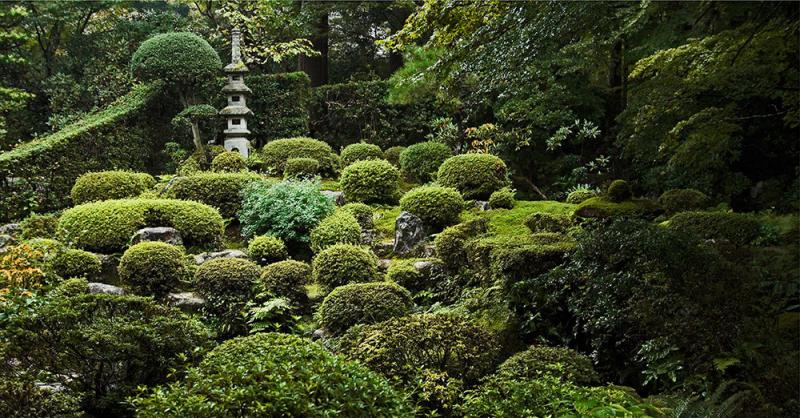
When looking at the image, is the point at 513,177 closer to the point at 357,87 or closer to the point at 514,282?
the point at 357,87

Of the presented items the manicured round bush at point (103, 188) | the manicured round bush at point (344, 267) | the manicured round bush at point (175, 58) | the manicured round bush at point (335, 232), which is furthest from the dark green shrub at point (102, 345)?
the manicured round bush at point (175, 58)

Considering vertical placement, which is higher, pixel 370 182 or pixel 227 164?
pixel 227 164

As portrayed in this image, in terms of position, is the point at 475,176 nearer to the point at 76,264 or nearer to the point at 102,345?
the point at 76,264

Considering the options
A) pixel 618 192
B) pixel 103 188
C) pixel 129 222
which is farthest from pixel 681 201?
pixel 103 188

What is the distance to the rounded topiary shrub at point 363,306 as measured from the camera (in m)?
6.63

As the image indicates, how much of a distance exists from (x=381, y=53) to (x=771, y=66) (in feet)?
46.7

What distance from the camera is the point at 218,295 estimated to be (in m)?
7.89

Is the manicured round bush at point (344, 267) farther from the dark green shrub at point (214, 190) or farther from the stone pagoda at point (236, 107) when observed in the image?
the stone pagoda at point (236, 107)

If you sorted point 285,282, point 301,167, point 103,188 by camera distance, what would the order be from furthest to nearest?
point 301,167
point 103,188
point 285,282

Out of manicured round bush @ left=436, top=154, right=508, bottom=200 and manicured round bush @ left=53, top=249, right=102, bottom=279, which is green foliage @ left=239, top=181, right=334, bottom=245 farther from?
Result: manicured round bush @ left=53, top=249, right=102, bottom=279

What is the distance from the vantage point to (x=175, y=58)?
14.3 meters

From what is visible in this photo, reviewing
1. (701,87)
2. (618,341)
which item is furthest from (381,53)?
(618,341)

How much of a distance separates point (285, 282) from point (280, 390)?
16.0ft

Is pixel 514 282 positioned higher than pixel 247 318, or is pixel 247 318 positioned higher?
pixel 514 282
